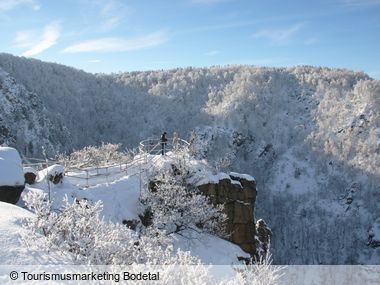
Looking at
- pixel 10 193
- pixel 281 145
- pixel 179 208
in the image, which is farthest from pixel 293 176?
pixel 10 193

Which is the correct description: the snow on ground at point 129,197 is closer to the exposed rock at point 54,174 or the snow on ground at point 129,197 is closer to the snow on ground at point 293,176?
the exposed rock at point 54,174

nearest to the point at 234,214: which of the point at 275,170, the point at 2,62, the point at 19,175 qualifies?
the point at 19,175

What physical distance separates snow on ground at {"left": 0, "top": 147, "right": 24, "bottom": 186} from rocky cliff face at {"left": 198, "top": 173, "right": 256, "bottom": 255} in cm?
1194

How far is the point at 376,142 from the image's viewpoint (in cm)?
17188

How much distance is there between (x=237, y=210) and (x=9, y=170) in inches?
560

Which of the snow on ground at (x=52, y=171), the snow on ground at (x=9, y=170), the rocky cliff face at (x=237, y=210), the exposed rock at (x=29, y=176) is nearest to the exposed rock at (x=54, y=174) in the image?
the snow on ground at (x=52, y=171)

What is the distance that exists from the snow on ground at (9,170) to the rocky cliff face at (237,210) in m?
11.9

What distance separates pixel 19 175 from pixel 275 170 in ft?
524

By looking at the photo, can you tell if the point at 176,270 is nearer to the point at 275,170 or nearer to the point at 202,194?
the point at 202,194

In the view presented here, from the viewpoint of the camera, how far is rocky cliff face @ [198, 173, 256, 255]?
27.8m

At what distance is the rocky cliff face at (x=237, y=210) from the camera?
2781 centimetres

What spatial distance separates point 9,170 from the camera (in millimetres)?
18406

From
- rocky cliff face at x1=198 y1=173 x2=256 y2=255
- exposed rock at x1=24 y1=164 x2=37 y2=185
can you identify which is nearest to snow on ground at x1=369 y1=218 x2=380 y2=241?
rocky cliff face at x1=198 y1=173 x2=256 y2=255

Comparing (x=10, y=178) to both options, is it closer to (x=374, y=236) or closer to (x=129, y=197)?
(x=129, y=197)
